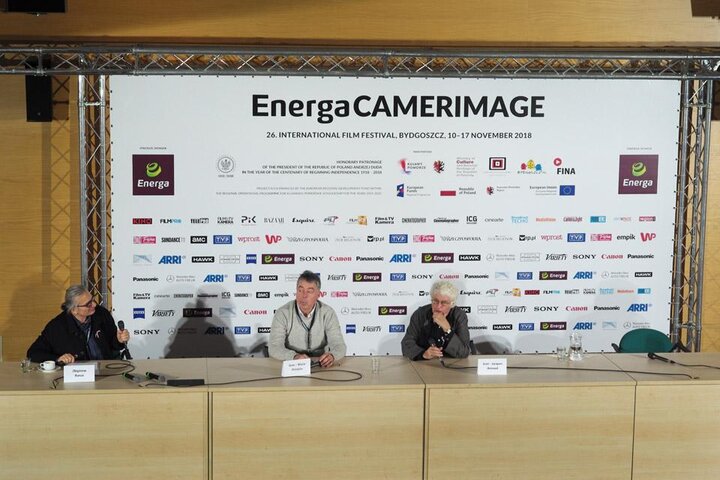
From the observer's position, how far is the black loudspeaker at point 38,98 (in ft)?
20.8

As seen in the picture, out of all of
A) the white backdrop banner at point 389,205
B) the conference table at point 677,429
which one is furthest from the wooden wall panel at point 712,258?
the conference table at point 677,429

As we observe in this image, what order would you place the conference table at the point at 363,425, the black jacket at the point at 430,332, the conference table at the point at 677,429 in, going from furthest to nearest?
the black jacket at the point at 430,332
the conference table at the point at 677,429
the conference table at the point at 363,425

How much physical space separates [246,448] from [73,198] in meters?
3.16

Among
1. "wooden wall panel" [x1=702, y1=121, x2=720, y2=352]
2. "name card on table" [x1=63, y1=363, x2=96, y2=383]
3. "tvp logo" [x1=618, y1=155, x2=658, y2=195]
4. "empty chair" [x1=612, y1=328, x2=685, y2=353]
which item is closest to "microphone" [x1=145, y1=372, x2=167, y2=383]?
"name card on table" [x1=63, y1=363, x2=96, y2=383]

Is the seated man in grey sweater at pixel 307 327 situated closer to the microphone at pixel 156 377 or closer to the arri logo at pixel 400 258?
the microphone at pixel 156 377

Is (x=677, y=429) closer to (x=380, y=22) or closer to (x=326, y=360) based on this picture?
(x=326, y=360)

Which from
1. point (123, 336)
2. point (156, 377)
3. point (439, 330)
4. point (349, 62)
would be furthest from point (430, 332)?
point (349, 62)

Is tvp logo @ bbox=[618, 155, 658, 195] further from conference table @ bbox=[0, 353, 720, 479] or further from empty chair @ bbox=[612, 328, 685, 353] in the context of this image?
conference table @ bbox=[0, 353, 720, 479]

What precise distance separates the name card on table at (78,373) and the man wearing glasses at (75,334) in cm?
57

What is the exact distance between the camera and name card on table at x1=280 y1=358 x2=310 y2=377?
4.50 metres

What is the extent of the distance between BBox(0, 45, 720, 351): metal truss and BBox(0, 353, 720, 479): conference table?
218cm

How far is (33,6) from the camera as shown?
5352mm

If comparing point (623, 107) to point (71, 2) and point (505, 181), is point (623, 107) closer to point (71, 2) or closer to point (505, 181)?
point (505, 181)

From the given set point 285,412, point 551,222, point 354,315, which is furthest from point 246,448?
point 551,222
